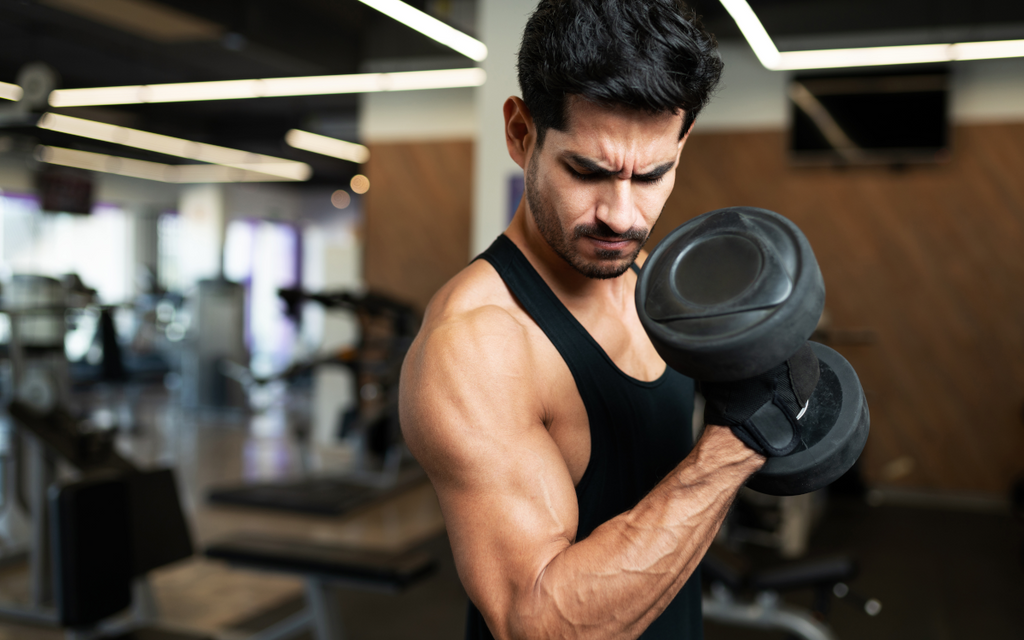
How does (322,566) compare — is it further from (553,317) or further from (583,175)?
(583,175)

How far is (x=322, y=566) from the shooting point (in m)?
2.16

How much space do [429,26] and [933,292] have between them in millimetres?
3512

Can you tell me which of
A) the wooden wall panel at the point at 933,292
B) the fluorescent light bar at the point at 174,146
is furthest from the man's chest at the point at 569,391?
the fluorescent light bar at the point at 174,146

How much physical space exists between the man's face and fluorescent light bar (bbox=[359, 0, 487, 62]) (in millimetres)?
2452

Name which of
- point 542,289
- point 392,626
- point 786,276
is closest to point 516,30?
point 392,626

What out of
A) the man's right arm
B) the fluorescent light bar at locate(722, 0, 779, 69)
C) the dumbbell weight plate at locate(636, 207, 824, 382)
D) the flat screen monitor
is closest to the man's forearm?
the man's right arm

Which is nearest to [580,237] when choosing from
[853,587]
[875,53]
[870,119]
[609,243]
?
[609,243]

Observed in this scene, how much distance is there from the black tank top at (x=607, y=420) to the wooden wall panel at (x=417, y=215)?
4.71 m

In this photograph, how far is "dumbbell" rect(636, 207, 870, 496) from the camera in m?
0.70

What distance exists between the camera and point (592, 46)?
2.70 feet

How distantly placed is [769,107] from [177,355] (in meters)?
6.11

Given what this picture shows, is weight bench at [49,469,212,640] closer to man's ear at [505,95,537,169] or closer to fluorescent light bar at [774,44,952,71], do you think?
man's ear at [505,95,537,169]

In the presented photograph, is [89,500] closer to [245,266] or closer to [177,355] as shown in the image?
[177,355]

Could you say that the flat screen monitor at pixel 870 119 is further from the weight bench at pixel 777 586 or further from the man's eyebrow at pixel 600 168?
the man's eyebrow at pixel 600 168
